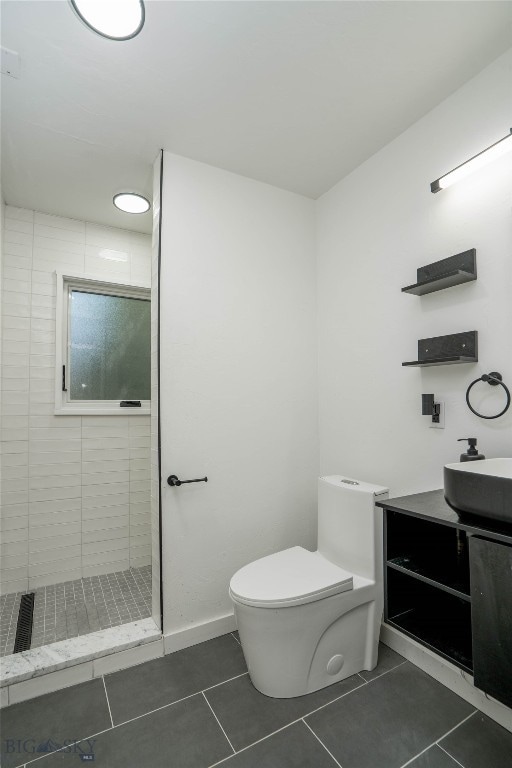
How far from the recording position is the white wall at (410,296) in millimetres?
1496

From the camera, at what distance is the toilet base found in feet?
4.97

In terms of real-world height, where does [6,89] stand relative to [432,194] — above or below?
above

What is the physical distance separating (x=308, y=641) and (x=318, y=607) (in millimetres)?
151

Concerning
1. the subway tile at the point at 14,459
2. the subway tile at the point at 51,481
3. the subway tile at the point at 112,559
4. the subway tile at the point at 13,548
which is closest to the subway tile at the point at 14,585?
the subway tile at the point at 13,548

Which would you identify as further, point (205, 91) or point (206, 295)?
point (206, 295)

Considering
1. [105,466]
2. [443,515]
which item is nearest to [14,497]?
[105,466]

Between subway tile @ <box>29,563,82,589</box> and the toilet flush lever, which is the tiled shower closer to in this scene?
subway tile @ <box>29,563,82,589</box>

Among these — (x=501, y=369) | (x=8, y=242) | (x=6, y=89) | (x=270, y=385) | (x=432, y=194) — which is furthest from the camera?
(x=8, y=242)

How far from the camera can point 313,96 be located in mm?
A: 1670

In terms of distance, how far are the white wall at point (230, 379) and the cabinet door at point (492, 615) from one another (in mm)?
1271

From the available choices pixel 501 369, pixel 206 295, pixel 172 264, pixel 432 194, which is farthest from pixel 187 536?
pixel 432 194

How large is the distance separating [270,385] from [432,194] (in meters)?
1.28

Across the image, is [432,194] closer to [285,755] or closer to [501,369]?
[501,369]

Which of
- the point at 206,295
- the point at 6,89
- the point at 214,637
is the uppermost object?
the point at 6,89
